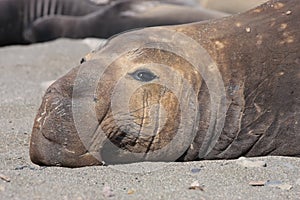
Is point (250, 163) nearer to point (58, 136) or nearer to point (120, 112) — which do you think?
point (120, 112)

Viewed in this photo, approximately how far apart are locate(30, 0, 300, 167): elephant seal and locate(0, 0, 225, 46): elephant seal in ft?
10.4

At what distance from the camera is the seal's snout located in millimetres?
2947

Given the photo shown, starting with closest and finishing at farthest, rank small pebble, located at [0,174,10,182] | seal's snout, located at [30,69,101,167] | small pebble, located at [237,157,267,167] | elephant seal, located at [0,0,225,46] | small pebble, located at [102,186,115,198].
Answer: small pebble, located at [102,186,115,198]
small pebble, located at [0,174,10,182]
seal's snout, located at [30,69,101,167]
small pebble, located at [237,157,267,167]
elephant seal, located at [0,0,225,46]

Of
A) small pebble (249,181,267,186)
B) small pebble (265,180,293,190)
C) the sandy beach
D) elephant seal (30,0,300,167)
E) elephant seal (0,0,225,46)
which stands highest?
elephant seal (30,0,300,167)

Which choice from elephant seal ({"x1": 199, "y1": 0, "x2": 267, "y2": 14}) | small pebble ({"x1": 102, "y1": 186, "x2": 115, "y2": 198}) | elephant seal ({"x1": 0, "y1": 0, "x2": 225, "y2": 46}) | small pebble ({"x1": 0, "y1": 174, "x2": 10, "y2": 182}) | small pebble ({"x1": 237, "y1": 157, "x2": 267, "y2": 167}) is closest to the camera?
small pebble ({"x1": 102, "y1": 186, "x2": 115, "y2": 198})

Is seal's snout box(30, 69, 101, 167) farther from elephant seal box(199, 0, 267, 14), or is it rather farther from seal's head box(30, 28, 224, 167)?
elephant seal box(199, 0, 267, 14)

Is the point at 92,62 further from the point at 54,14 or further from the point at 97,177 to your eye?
the point at 54,14

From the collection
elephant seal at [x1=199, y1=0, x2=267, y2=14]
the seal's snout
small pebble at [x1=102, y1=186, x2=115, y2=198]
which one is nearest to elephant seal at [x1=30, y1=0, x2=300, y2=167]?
the seal's snout

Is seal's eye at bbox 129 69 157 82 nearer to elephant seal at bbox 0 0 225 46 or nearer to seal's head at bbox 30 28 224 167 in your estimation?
seal's head at bbox 30 28 224 167

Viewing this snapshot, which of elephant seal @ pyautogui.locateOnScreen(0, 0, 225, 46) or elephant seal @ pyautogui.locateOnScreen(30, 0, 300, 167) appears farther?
elephant seal @ pyautogui.locateOnScreen(0, 0, 225, 46)

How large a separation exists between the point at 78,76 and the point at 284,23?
3.06 feet

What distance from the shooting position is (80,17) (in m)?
7.48

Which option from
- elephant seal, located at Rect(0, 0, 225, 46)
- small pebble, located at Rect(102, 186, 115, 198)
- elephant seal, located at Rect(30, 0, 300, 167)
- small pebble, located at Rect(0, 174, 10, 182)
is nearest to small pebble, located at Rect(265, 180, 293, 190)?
elephant seal, located at Rect(30, 0, 300, 167)

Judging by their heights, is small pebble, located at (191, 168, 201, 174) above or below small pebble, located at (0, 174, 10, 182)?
above
